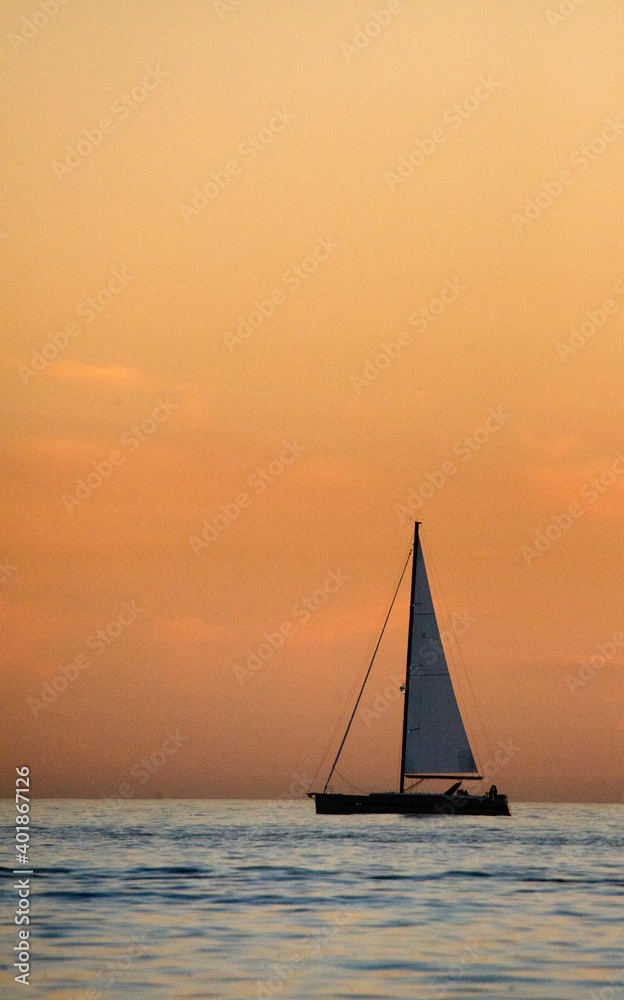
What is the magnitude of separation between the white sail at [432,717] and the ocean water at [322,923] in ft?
50.1

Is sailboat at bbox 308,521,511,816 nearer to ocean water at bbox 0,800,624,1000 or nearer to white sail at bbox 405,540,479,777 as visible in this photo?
white sail at bbox 405,540,479,777

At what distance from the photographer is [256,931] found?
129 feet

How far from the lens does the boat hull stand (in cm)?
8556

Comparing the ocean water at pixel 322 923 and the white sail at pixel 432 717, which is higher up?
the white sail at pixel 432 717

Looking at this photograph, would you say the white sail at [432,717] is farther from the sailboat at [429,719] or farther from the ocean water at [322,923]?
the ocean water at [322,923]

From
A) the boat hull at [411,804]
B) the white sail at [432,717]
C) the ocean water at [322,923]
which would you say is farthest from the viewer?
the white sail at [432,717]

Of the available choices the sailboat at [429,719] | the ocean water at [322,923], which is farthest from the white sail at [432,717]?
the ocean water at [322,923]

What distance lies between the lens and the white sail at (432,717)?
90.8 metres

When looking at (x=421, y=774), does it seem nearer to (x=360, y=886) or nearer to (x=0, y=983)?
(x=360, y=886)

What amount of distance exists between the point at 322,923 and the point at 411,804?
45.0 m

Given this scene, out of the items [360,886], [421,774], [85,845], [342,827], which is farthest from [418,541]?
[360,886]

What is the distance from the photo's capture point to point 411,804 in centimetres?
8538

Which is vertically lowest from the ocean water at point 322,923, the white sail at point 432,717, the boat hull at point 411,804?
the ocean water at point 322,923

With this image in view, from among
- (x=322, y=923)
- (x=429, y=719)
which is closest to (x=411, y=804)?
(x=429, y=719)
